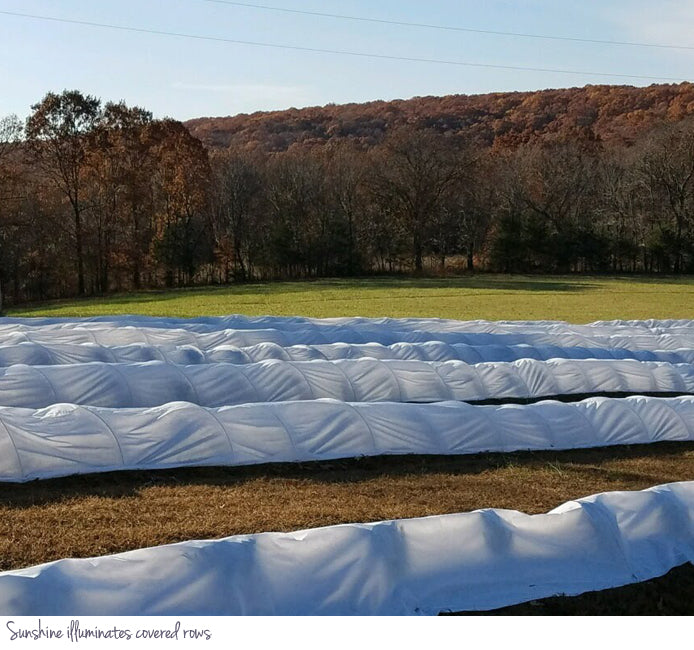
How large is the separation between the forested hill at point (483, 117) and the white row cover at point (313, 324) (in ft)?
161

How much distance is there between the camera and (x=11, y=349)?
15.3 metres

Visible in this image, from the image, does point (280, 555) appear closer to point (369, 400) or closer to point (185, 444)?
point (185, 444)

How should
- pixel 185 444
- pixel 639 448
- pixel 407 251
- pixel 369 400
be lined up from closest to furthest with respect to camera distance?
pixel 185 444
pixel 639 448
pixel 369 400
pixel 407 251

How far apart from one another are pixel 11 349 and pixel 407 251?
133ft

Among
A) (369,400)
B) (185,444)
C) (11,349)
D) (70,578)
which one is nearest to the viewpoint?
(70,578)

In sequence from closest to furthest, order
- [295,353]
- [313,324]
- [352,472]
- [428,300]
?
1. [352,472]
2. [295,353]
3. [313,324]
4. [428,300]

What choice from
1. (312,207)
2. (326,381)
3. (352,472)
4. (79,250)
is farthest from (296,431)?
(312,207)

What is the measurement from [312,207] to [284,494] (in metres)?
44.8

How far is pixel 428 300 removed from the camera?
39.1 m

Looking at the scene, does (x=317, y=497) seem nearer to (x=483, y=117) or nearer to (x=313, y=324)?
(x=313, y=324)

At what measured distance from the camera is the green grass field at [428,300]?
33875 millimetres

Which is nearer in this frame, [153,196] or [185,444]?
[185,444]

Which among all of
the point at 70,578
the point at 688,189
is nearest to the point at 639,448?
the point at 70,578

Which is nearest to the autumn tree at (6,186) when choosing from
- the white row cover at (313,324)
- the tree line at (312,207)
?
the tree line at (312,207)
